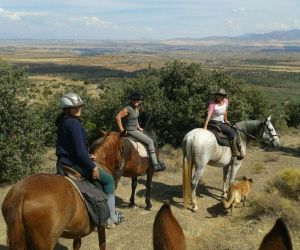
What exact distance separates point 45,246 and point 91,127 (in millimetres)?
16092

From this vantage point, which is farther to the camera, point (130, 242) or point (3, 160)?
point (3, 160)

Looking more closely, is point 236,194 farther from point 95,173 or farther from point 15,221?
point 15,221

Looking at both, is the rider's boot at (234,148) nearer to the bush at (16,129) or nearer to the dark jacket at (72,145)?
the dark jacket at (72,145)

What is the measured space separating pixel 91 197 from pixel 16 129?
786 cm

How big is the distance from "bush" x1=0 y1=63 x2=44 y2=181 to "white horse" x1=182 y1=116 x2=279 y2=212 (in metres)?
5.67

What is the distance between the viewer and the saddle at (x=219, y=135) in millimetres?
10023

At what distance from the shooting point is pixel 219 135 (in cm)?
1005

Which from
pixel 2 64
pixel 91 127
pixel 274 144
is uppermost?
pixel 2 64

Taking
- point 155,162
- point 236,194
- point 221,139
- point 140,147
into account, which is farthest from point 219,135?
point 140,147

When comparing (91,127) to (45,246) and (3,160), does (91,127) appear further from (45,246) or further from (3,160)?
(45,246)

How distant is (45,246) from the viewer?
4.96 m

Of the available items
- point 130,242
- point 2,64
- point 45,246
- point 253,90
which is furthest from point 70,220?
point 253,90

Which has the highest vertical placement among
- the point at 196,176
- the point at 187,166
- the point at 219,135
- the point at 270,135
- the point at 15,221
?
the point at 15,221

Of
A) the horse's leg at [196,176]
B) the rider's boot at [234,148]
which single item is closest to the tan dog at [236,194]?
the horse's leg at [196,176]
